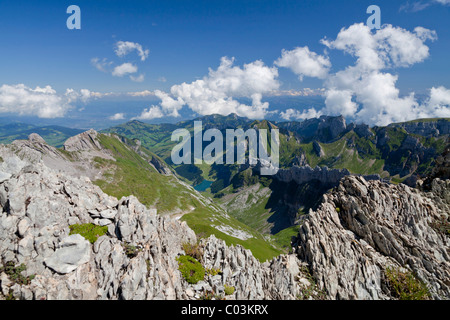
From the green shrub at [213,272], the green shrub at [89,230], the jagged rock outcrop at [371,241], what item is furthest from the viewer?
the jagged rock outcrop at [371,241]

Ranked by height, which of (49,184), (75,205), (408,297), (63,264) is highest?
(49,184)

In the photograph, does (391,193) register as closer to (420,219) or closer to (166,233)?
(420,219)

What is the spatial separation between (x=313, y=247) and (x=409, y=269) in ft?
48.3

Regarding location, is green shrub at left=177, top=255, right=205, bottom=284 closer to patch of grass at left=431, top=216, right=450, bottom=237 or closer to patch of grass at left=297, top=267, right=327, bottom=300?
patch of grass at left=297, top=267, right=327, bottom=300

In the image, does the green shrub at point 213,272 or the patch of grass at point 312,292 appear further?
the green shrub at point 213,272

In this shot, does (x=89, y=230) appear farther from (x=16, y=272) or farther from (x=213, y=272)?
(x=213, y=272)

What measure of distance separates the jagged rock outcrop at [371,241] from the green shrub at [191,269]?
16565mm

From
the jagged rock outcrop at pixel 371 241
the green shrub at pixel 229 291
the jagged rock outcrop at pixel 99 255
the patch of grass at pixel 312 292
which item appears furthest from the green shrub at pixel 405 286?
the green shrub at pixel 229 291

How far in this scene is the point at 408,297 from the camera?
28953 mm

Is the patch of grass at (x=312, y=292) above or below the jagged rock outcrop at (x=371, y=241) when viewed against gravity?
below

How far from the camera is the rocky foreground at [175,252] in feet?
Answer: 78.7

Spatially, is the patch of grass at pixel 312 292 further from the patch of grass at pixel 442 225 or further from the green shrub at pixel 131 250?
the patch of grass at pixel 442 225

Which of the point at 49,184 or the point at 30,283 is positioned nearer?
the point at 30,283
